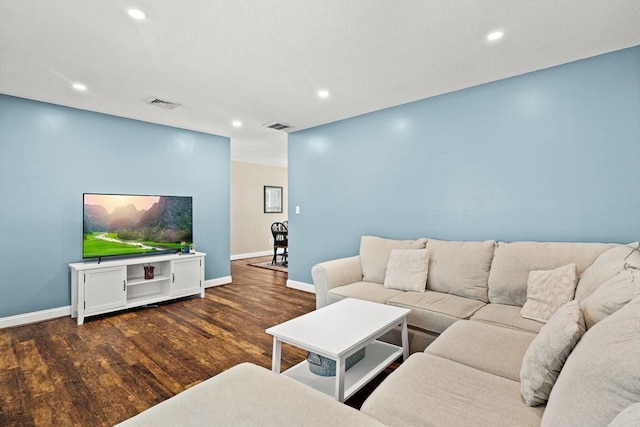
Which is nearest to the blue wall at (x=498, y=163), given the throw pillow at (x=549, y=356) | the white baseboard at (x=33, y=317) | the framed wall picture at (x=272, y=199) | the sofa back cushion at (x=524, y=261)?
the sofa back cushion at (x=524, y=261)

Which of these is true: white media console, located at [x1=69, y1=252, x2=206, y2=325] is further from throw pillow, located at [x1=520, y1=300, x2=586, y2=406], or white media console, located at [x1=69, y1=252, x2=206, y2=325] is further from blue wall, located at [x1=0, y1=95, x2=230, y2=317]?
throw pillow, located at [x1=520, y1=300, x2=586, y2=406]

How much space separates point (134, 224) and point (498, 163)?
433cm

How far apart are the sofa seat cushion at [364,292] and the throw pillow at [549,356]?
151 centimetres

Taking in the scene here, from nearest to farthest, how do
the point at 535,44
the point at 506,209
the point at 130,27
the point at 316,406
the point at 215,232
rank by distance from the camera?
the point at 316,406 < the point at 130,27 < the point at 535,44 < the point at 506,209 < the point at 215,232

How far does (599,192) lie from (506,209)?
69cm

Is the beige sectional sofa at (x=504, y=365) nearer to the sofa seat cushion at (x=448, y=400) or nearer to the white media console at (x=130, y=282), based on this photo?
the sofa seat cushion at (x=448, y=400)

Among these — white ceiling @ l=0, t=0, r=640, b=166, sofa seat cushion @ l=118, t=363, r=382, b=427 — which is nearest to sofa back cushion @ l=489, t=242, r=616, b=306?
white ceiling @ l=0, t=0, r=640, b=166

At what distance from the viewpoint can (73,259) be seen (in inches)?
151

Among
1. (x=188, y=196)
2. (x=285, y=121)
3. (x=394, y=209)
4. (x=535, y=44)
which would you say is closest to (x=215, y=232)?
(x=188, y=196)

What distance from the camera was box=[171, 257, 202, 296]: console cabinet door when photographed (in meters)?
4.27

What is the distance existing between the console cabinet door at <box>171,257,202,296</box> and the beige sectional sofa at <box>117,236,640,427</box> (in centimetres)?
275

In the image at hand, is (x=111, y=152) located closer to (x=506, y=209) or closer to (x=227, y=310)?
(x=227, y=310)

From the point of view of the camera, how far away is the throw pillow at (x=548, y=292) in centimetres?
217

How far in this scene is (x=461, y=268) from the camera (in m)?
2.88
